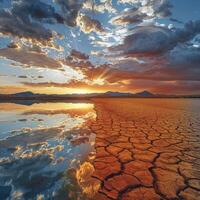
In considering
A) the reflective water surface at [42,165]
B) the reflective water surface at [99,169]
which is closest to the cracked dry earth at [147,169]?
the reflective water surface at [99,169]

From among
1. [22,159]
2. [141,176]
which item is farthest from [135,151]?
[22,159]

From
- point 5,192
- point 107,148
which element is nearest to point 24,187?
point 5,192

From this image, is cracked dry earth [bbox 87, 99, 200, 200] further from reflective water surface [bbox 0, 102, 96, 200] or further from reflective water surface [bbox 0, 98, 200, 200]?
reflective water surface [bbox 0, 102, 96, 200]

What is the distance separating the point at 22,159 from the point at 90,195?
176 cm

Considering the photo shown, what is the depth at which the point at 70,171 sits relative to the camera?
300cm

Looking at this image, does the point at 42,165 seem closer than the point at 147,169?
No

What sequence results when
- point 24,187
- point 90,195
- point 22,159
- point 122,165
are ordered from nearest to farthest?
point 90,195, point 24,187, point 122,165, point 22,159

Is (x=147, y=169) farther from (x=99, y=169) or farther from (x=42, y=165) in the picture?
(x=42, y=165)

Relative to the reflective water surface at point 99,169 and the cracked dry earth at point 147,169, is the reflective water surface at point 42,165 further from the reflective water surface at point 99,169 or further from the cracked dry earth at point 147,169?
the cracked dry earth at point 147,169

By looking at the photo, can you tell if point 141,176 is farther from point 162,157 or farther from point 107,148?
point 107,148

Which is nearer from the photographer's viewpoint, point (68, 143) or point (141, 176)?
point (141, 176)

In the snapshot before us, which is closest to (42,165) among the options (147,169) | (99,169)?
(99,169)

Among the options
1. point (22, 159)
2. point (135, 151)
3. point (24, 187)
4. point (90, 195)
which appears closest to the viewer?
point (90, 195)

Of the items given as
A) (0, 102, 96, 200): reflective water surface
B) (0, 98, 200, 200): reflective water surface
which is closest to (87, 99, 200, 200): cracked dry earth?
(0, 98, 200, 200): reflective water surface
